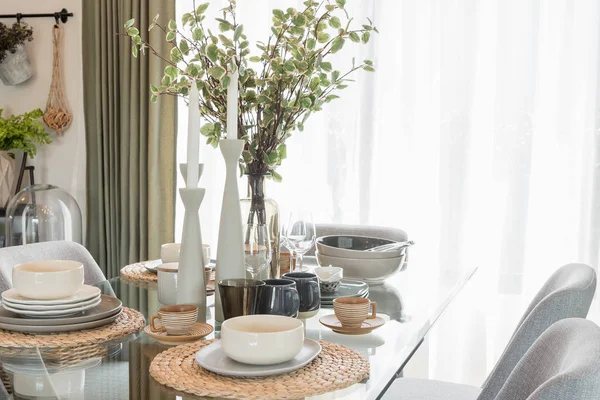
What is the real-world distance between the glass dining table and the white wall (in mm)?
2480

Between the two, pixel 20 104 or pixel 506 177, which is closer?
pixel 506 177

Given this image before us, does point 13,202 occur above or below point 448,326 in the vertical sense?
above

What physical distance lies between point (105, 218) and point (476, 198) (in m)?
1.93

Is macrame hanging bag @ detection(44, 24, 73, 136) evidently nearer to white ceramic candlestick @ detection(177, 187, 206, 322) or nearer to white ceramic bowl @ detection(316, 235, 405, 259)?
white ceramic bowl @ detection(316, 235, 405, 259)

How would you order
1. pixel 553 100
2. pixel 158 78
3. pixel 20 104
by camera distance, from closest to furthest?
1. pixel 553 100
2. pixel 158 78
3. pixel 20 104

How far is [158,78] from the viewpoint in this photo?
150 inches

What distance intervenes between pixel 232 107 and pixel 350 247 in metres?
0.78

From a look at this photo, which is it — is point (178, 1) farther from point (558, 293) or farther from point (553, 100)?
point (558, 293)

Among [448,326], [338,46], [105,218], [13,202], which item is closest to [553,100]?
[448,326]

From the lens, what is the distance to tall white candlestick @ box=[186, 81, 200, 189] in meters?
1.50

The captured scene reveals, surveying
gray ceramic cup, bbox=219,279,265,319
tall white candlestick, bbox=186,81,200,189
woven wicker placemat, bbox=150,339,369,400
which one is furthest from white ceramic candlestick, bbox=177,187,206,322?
woven wicker placemat, bbox=150,339,369,400

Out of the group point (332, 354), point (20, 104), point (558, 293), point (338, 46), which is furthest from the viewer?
point (20, 104)

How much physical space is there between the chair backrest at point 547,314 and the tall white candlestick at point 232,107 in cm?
70

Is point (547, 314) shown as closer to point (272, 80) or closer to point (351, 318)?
point (351, 318)
